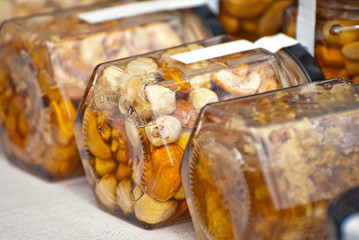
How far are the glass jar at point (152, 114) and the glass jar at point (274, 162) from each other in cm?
4

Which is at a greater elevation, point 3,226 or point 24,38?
point 24,38

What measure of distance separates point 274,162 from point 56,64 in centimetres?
32

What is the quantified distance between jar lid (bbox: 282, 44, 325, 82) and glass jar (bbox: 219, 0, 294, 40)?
0.10 m

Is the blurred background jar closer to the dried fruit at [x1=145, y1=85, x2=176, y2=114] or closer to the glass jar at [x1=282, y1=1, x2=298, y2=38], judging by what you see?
the glass jar at [x1=282, y1=1, x2=298, y2=38]

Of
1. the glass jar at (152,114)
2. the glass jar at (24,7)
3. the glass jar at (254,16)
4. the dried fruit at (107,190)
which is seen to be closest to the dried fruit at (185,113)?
the glass jar at (152,114)

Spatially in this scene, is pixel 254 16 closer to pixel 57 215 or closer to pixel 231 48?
pixel 231 48

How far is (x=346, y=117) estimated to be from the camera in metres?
0.39

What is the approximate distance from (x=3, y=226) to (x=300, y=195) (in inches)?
12.7

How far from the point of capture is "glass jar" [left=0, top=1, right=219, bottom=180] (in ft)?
1.93

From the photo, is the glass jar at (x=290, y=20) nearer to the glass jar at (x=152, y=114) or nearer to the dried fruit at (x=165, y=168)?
the glass jar at (x=152, y=114)

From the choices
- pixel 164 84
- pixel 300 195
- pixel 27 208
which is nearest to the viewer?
pixel 300 195

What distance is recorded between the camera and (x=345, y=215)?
12.6 inches

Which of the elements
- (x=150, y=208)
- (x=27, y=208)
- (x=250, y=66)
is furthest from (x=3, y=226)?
(x=250, y=66)

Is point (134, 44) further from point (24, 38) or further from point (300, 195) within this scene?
point (300, 195)
